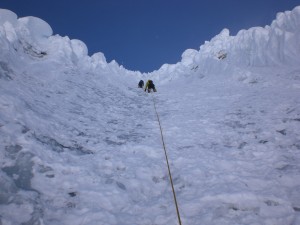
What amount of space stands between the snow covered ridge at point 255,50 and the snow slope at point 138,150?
15.6 feet

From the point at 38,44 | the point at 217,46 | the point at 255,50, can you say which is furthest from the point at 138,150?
the point at 217,46

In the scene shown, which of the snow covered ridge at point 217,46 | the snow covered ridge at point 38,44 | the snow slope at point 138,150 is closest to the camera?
the snow slope at point 138,150

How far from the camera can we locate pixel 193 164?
6.95 m

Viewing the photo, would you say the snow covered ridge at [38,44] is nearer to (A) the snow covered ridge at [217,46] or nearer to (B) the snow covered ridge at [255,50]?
(A) the snow covered ridge at [217,46]

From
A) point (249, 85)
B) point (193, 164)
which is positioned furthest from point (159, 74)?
point (193, 164)

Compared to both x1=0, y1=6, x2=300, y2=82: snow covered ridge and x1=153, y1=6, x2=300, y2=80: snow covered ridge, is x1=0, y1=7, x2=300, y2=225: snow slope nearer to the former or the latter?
x1=0, y1=6, x2=300, y2=82: snow covered ridge

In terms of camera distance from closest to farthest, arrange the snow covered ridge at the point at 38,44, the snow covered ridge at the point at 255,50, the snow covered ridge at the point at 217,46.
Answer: the snow covered ridge at the point at 38,44 → the snow covered ridge at the point at 217,46 → the snow covered ridge at the point at 255,50

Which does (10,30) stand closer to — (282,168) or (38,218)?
(38,218)

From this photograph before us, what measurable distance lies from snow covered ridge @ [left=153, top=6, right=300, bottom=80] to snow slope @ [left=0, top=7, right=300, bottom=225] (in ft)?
15.6

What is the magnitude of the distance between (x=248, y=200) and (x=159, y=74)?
24542 mm

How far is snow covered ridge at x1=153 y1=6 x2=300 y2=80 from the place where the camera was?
19875mm

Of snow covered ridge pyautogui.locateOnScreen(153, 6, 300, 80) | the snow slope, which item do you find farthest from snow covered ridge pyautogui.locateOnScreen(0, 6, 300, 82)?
the snow slope

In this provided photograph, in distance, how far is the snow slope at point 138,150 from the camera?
504 cm

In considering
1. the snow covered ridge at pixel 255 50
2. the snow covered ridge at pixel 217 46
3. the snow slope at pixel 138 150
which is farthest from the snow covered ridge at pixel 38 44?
the snow covered ridge at pixel 255 50
